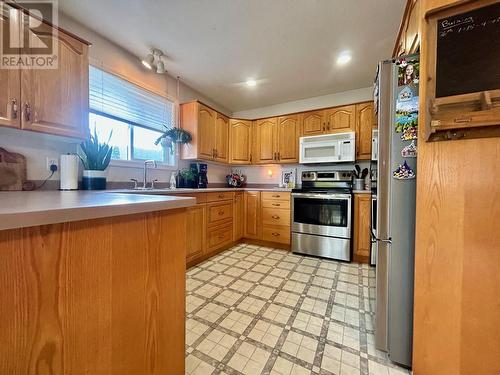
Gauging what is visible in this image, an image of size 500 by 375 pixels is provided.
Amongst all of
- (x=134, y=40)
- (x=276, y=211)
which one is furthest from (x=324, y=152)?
(x=134, y=40)

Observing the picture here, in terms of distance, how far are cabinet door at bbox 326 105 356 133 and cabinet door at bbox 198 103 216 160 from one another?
6.06 feet

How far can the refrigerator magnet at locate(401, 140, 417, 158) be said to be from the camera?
1.14 meters

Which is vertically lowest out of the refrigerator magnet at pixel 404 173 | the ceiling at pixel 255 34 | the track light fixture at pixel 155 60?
the refrigerator magnet at pixel 404 173

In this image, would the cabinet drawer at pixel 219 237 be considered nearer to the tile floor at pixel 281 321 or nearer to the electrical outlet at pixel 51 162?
the tile floor at pixel 281 321

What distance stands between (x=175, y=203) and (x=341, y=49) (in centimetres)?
256

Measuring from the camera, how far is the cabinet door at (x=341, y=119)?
9.89 feet

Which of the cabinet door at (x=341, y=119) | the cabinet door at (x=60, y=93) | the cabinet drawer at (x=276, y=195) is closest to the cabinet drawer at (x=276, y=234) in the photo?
the cabinet drawer at (x=276, y=195)

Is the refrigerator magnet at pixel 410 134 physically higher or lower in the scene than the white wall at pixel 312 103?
lower

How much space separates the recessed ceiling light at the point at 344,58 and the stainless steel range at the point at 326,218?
57.8 inches

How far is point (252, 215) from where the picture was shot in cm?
346

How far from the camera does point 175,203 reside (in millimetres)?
803

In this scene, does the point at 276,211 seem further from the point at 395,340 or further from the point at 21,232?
the point at 21,232

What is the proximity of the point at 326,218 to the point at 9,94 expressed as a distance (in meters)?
3.22

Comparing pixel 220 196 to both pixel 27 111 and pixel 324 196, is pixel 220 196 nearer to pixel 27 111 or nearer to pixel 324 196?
pixel 324 196
